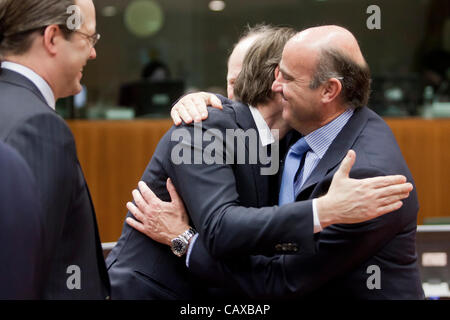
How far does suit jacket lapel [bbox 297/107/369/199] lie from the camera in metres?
1.73

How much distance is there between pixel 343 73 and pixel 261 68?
0.30 metres

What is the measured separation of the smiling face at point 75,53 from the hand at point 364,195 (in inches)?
26.5

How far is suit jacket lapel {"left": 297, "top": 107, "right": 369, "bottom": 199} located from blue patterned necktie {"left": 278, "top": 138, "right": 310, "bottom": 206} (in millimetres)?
111

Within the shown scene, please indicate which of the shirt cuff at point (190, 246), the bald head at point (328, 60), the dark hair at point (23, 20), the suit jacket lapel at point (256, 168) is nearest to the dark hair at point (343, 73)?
the bald head at point (328, 60)

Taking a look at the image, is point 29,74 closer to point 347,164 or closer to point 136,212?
point 136,212

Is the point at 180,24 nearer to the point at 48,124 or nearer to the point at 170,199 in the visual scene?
the point at 170,199

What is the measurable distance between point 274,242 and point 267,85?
58 cm

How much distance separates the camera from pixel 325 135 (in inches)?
72.8

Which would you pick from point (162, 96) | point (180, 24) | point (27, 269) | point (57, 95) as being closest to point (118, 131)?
point (162, 96)

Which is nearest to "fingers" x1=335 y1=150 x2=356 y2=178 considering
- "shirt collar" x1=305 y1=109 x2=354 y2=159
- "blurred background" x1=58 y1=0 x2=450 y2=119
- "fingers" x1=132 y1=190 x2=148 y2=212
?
"shirt collar" x1=305 y1=109 x2=354 y2=159

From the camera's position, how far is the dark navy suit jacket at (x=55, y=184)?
127 centimetres

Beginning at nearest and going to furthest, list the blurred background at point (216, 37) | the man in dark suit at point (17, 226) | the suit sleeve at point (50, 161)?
the man in dark suit at point (17, 226) → the suit sleeve at point (50, 161) → the blurred background at point (216, 37)

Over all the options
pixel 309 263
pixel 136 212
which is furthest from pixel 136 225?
pixel 309 263

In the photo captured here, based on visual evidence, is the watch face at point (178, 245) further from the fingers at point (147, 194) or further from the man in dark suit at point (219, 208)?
the fingers at point (147, 194)
